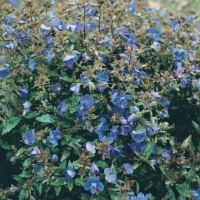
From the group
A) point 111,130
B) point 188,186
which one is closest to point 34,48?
point 111,130

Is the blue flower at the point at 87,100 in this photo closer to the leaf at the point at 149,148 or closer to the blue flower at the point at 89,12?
the leaf at the point at 149,148

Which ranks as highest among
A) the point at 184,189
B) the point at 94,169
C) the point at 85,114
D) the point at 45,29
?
the point at 45,29

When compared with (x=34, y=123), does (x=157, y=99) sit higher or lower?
higher

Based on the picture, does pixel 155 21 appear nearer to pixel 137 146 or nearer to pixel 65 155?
pixel 137 146

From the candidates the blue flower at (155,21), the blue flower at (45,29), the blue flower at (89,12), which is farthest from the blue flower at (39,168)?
→ the blue flower at (155,21)

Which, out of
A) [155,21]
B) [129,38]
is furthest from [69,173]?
[155,21]

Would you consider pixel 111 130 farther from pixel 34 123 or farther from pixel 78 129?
pixel 34 123

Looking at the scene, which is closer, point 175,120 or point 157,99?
point 157,99
